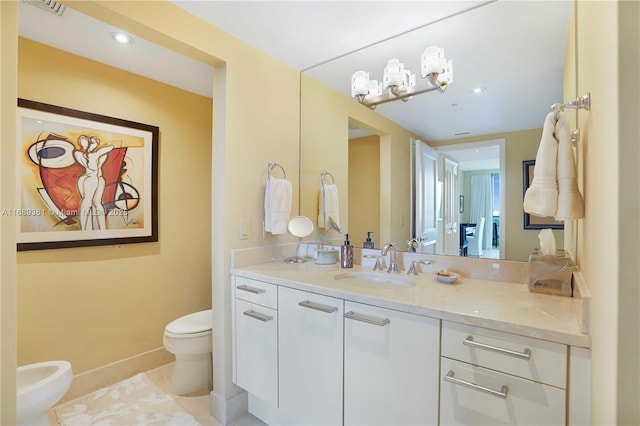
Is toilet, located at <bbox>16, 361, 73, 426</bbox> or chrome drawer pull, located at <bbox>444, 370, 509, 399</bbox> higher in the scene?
chrome drawer pull, located at <bbox>444, 370, 509, 399</bbox>

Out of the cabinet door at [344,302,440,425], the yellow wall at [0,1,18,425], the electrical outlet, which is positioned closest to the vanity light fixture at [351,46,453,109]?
the electrical outlet

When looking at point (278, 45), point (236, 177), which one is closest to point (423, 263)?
point (236, 177)

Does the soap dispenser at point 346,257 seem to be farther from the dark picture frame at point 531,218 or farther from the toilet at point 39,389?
the toilet at point 39,389

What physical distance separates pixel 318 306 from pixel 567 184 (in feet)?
3.53

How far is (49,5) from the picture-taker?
157 centimetres

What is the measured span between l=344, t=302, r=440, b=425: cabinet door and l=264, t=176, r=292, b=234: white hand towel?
873 millimetres

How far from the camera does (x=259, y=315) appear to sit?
67.0 inches

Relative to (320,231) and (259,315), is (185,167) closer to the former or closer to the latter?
(320,231)

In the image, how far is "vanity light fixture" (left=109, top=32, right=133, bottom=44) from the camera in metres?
1.88

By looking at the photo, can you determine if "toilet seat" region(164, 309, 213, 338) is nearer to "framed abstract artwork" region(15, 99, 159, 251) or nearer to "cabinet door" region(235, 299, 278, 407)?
"cabinet door" region(235, 299, 278, 407)

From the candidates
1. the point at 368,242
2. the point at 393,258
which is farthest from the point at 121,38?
the point at 393,258

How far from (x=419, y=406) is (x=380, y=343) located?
0.83ft

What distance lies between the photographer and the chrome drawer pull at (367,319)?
1242 millimetres

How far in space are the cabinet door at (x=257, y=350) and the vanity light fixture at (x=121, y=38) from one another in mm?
1765
